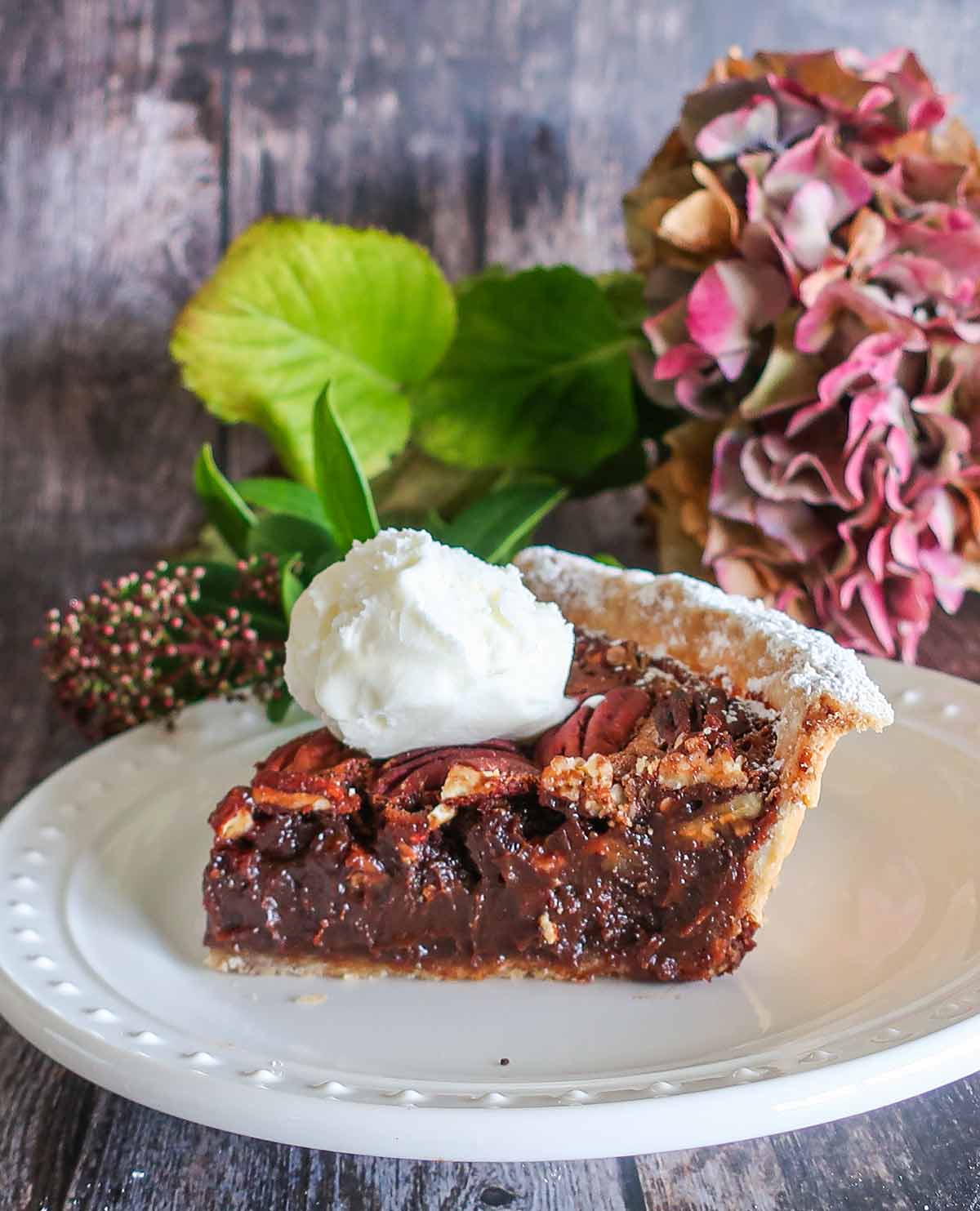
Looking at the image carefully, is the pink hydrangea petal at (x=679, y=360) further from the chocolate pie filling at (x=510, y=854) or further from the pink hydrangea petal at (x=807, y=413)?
the chocolate pie filling at (x=510, y=854)

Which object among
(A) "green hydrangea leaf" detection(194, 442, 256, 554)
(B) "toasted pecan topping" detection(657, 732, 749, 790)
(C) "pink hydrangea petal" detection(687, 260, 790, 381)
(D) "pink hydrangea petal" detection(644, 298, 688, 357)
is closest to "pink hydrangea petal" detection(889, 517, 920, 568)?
(C) "pink hydrangea petal" detection(687, 260, 790, 381)

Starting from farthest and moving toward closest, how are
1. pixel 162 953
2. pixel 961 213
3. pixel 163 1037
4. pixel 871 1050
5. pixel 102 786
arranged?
pixel 961 213 → pixel 102 786 → pixel 162 953 → pixel 163 1037 → pixel 871 1050

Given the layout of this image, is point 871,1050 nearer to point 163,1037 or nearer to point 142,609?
point 163,1037

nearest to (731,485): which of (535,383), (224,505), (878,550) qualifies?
(878,550)

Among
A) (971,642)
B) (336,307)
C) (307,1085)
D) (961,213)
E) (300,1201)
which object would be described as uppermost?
(961,213)

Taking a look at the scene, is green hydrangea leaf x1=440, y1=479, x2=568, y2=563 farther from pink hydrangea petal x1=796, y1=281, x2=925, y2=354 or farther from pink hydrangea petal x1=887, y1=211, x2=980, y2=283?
pink hydrangea petal x1=887, y1=211, x2=980, y2=283

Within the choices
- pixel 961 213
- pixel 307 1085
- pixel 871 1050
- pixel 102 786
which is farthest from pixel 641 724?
pixel 961 213
